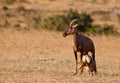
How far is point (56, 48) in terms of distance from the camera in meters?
30.3

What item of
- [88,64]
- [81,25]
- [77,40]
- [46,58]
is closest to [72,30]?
[77,40]

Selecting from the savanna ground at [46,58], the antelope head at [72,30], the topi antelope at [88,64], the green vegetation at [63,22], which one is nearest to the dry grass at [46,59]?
the savanna ground at [46,58]

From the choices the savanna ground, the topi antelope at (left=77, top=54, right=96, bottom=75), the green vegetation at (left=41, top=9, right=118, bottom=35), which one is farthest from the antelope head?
the green vegetation at (left=41, top=9, right=118, bottom=35)

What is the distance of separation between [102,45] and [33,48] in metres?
4.05

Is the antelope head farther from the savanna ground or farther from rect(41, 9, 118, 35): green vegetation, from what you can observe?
rect(41, 9, 118, 35): green vegetation

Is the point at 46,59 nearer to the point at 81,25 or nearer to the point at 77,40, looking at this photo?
the point at 77,40

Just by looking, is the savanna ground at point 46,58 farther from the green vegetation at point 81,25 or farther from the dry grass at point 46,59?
the green vegetation at point 81,25

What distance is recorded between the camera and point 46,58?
25.7 meters

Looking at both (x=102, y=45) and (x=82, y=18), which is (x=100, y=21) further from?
(x=102, y=45)

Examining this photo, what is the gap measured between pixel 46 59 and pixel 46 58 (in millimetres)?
532

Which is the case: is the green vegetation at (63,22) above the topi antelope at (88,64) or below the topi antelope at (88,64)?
below

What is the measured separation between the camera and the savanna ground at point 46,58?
61.7ft

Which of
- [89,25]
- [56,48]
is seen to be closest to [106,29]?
[89,25]

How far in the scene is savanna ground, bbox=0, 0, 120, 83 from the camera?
18812 millimetres
